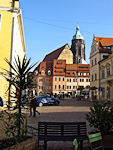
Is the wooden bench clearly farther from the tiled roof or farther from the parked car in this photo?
the tiled roof

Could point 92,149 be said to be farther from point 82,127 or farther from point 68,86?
point 68,86

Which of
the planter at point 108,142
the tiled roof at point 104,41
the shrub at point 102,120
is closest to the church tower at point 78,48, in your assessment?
the tiled roof at point 104,41

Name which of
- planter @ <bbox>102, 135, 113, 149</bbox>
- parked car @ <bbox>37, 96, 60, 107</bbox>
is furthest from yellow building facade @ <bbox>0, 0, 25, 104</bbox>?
planter @ <bbox>102, 135, 113, 149</bbox>

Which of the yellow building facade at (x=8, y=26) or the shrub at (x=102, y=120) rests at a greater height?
the yellow building facade at (x=8, y=26)

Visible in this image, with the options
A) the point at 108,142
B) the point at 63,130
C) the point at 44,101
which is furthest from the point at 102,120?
the point at 44,101

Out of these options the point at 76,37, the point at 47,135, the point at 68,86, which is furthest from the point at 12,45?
the point at 76,37

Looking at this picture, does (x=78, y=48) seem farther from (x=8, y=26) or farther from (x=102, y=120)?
(x=102, y=120)

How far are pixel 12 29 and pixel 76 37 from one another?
3811 inches

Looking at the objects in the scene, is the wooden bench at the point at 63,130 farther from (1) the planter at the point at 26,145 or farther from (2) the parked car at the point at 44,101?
(2) the parked car at the point at 44,101

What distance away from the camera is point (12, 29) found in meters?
18.4

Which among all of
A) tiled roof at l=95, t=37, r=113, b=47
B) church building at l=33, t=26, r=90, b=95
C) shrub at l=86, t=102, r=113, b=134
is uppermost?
tiled roof at l=95, t=37, r=113, b=47

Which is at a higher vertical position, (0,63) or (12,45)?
(12,45)

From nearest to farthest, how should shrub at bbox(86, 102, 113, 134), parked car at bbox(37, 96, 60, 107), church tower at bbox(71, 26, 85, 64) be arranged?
shrub at bbox(86, 102, 113, 134)
parked car at bbox(37, 96, 60, 107)
church tower at bbox(71, 26, 85, 64)

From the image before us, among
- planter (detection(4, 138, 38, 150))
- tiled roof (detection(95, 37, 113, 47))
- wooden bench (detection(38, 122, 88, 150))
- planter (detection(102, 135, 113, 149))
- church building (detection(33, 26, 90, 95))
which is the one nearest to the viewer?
planter (detection(4, 138, 38, 150))
